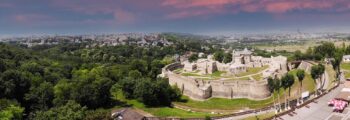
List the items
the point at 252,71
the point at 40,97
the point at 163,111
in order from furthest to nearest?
the point at 252,71 → the point at 40,97 → the point at 163,111

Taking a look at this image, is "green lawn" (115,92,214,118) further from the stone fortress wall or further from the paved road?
the paved road

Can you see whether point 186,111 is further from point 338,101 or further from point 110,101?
point 338,101

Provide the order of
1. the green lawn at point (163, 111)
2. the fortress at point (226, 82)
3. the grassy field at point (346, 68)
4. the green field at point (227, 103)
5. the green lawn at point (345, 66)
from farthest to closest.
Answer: the green lawn at point (345, 66) < the grassy field at point (346, 68) < the fortress at point (226, 82) < the green field at point (227, 103) < the green lawn at point (163, 111)

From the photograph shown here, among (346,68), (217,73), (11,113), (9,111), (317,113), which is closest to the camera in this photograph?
(317,113)

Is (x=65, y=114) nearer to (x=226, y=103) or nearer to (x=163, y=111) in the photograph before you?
(x=163, y=111)

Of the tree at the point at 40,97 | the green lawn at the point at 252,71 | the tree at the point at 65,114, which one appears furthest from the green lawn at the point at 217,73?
the tree at the point at 65,114

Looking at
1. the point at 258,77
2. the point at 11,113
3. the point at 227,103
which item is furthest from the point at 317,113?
the point at 11,113

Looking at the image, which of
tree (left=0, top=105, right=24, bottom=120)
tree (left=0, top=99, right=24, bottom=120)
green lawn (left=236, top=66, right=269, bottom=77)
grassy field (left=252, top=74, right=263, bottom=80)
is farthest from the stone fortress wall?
tree (left=0, top=105, right=24, bottom=120)

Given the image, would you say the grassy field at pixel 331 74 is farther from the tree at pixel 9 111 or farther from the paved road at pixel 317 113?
the tree at pixel 9 111

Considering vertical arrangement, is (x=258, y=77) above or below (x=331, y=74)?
below
